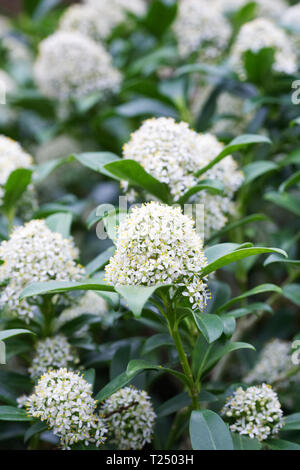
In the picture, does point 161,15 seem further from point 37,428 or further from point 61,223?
point 37,428

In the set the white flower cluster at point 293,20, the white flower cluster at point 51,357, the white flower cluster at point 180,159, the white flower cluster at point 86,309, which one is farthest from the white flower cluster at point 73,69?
the white flower cluster at point 51,357

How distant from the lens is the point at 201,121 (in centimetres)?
174

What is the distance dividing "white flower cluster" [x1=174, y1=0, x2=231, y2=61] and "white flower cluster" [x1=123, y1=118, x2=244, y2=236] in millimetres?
763

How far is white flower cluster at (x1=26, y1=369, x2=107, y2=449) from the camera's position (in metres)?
0.94

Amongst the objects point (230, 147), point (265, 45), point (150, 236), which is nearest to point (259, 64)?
point (265, 45)

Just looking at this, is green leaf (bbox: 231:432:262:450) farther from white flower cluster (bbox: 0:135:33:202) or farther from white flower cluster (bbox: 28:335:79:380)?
white flower cluster (bbox: 0:135:33:202)

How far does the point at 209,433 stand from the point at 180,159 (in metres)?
0.60

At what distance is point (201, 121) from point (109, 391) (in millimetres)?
1074

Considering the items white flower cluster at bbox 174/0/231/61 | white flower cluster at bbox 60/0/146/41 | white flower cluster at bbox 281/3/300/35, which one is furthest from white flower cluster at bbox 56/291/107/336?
white flower cluster at bbox 60/0/146/41

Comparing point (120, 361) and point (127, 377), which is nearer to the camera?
point (127, 377)

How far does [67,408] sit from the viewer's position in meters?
0.94

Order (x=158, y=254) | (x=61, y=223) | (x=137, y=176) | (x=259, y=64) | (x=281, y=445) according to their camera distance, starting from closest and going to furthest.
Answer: (x=158, y=254)
(x=281, y=445)
(x=137, y=176)
(x=61, y=223)
(x=259, y=64)
